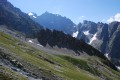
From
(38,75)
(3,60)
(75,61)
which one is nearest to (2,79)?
(3,60)

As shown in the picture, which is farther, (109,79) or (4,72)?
(109,79)

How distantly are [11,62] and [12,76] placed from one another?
47.2 ft

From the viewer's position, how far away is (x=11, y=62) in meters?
53.5

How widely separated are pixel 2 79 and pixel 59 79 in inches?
1011

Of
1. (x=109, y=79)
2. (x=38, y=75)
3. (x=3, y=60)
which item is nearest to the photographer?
(x=3, y=60)

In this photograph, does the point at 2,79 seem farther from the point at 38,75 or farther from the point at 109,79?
the point at 109,79

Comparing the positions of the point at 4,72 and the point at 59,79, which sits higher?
the point at 59,79

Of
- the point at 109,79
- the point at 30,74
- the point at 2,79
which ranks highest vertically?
the point at 109,79

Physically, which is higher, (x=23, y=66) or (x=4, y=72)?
(x=23, y=66)

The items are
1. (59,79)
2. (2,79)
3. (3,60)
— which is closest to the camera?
(2,79)

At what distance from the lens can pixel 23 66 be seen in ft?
181

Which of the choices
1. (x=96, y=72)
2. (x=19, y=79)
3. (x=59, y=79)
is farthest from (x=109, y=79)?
(x=19, y=79)

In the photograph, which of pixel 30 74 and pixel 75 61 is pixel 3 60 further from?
pixel 75 61

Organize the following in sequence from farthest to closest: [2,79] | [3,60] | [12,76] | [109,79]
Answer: [109,79], [3,60], [12,76], [2,79]
